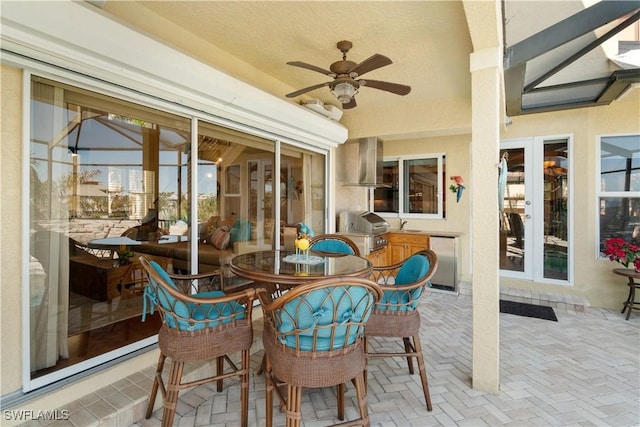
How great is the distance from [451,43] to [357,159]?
2.66 meters

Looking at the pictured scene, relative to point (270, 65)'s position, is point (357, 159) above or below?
below

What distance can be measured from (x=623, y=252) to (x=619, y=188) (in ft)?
2.98

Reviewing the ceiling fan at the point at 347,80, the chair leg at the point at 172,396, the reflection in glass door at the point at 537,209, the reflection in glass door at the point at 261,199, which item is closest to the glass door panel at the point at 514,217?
the reflection in glass door at the point at 537,209

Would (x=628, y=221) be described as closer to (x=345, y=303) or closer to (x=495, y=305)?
(x=495, y=305)

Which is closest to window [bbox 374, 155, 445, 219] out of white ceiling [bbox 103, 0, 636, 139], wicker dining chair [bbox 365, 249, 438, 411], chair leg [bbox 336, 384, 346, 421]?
white ceiling [bbox 103, 0, 636, 139]

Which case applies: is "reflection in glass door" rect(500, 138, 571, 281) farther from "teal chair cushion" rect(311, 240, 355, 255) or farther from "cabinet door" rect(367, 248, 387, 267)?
"teal chair cushion" rect(311, 240, 355, 255)

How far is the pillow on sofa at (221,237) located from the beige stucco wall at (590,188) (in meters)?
4.62

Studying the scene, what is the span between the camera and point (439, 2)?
85.0 inches

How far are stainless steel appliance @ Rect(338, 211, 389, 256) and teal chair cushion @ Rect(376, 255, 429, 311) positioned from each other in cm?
223

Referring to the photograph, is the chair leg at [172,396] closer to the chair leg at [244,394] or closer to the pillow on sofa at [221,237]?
the chair leg at [244,394]

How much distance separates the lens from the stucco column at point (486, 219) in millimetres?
2168

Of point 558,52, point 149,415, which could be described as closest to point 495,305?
point 149,415

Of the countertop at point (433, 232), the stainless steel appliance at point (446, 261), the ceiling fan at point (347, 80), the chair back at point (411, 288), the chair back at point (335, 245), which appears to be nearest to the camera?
the chair back at point (411, 288)

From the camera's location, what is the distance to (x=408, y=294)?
2090 mm
